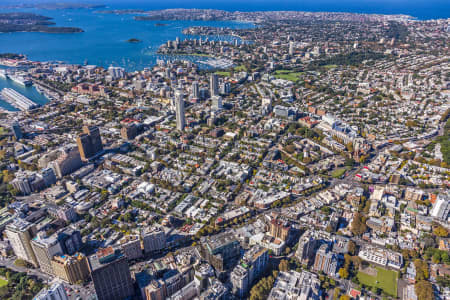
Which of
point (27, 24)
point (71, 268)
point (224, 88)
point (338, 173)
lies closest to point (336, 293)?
point (338, 173)

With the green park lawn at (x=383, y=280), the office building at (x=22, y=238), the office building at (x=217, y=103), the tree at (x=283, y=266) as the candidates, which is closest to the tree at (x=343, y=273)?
the green park lawn at (x=383, y=280)

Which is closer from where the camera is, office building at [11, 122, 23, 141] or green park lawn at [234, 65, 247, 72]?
office building at [11, 122, 23, 141]

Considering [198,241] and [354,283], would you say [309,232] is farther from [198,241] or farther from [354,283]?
[198,241]

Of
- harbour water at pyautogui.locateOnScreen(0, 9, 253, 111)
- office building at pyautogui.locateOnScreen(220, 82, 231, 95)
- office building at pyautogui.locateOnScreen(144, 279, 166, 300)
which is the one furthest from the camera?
harbour water at pyautogui.locateOnScreen(0, 9, 253, 111)

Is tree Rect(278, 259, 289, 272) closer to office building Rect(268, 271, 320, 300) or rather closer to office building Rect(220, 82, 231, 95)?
office building Rect(268, 271, 320, 300)

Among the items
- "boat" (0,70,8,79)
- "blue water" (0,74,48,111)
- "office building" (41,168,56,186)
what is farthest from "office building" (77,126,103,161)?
"boat" (0,70,8,79)

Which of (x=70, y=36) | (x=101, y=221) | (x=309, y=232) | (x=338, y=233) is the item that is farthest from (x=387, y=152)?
(x=70, y=36)

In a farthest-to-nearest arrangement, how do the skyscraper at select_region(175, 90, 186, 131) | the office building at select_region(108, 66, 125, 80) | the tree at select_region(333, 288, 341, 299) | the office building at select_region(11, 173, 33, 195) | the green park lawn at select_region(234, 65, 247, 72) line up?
the green park lawn at select_region(234, 65, 247, 72) → the office building at select_region(108, 66, 125, 80) → the skyscraper at select_region(175, 90, 186, 131) → the office building at select_region(11, 173, 33, 195) → the tree at select_region(333, 288, 341, 299)
